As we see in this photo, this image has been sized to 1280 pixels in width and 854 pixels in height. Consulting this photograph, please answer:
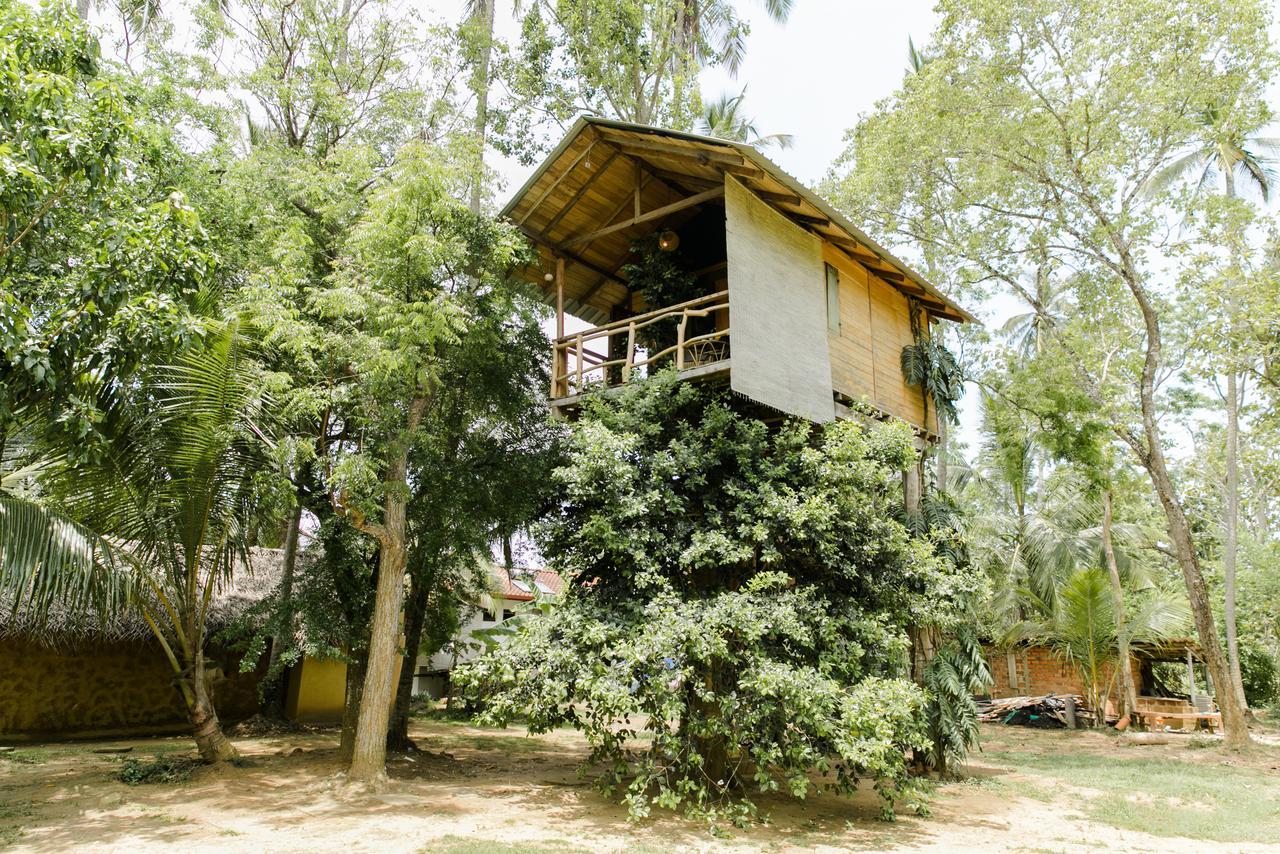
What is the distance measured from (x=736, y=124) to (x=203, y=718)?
21885 millimetres

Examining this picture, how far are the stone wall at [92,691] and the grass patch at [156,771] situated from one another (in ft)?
6.70

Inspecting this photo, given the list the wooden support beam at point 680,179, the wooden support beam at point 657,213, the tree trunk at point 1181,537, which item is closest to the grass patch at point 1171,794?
the tree trunk at point 1181,537

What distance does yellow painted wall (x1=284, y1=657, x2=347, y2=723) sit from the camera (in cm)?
1748

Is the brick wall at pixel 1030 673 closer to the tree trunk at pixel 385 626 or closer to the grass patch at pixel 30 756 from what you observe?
the tree trunk at pixel 385 626

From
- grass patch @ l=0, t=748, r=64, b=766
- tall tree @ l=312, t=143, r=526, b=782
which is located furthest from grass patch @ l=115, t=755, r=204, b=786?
tall tree @ l=312, t=143, r=526, b=782

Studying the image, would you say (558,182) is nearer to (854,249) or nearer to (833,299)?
(833,299)

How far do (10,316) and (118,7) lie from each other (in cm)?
1489

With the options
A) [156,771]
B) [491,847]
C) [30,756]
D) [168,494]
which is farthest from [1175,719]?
[30,756]

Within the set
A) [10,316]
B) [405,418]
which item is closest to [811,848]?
[405,418]

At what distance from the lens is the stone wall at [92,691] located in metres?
13.4

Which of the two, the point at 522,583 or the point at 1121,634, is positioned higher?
the point at 522,583

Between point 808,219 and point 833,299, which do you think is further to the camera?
point 833,299

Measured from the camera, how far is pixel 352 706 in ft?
39.2

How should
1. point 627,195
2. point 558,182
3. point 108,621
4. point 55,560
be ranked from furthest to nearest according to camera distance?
point 627,195
point 558,182
point 108,621
point 55,560
